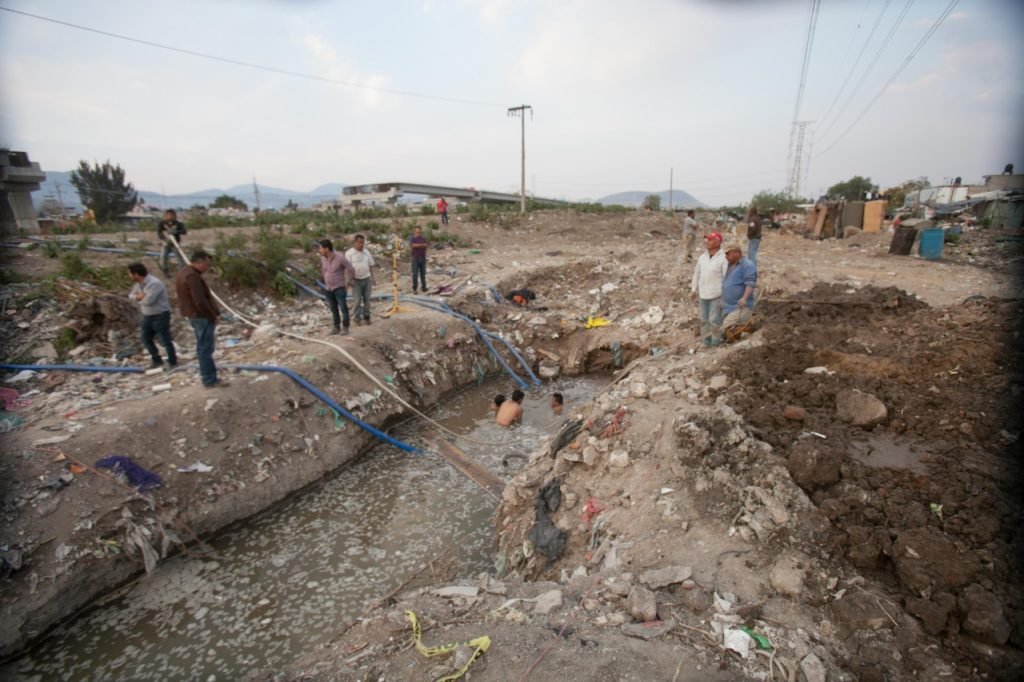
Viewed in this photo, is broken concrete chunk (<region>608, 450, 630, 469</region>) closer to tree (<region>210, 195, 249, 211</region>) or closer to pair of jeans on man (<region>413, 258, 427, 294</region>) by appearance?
pair of jeans on man (<region>413, 258, 427, 294</region>)

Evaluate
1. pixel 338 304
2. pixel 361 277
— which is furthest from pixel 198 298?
pixel 361 277

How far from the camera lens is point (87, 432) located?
15.2 ft

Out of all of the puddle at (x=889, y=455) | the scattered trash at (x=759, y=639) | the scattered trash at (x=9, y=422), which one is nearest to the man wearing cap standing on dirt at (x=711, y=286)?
the puddle at (x=889, y=455)

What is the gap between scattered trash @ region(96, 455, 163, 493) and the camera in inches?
175

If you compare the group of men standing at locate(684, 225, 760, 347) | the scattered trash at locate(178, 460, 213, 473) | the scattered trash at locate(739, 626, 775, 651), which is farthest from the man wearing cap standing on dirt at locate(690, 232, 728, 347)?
the scattered trash at locate(178, 460, 213, 473)

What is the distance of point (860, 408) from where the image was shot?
405cm

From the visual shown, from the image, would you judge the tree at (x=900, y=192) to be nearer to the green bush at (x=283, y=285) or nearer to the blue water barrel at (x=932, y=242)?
the blue water barrel at (x=932, y=242)

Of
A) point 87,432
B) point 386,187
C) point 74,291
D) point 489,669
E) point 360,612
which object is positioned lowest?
point 360,612

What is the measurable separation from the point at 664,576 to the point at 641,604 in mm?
320

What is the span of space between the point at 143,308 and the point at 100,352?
1.83 m

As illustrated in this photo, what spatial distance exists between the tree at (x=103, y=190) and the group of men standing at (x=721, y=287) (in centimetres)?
3669

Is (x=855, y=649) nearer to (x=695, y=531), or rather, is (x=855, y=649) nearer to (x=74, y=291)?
(x=695, y=531)

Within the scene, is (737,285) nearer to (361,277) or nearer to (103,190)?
(361,277)

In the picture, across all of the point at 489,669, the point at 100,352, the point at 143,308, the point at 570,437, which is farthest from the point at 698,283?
the point at 100,352
